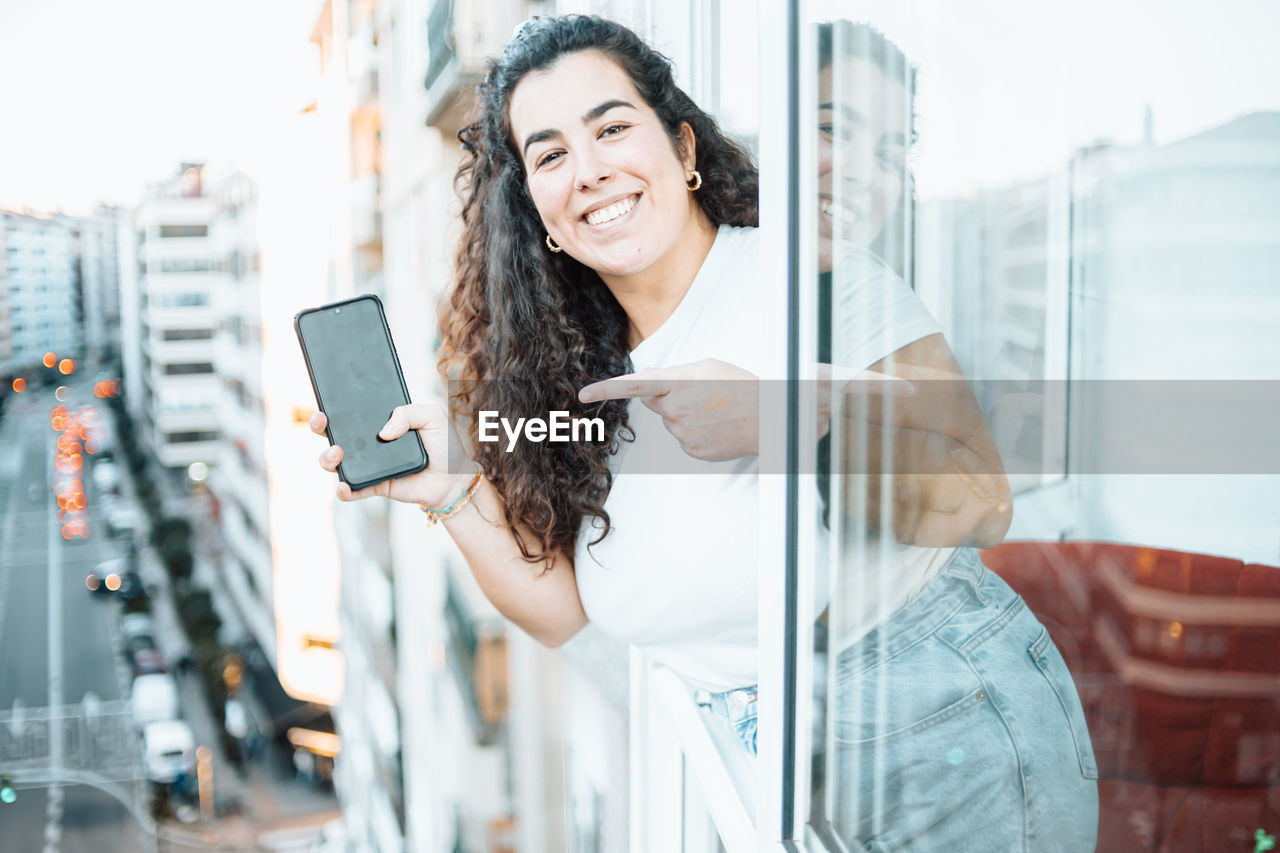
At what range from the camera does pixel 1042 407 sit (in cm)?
31

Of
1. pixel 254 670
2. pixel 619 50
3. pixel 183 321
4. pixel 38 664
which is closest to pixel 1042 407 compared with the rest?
pixel 619 50

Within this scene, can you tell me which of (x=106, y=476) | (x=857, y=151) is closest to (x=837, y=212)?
(x=857, y=151)

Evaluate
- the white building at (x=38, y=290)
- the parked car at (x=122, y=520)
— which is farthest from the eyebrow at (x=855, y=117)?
the parked car at (x=122, y=520)

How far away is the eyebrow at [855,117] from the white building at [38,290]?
766 centimetres

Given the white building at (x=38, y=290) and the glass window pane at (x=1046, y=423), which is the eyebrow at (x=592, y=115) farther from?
the white building at (x=38, y=290)

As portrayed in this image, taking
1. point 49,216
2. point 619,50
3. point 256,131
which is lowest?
point 619,50

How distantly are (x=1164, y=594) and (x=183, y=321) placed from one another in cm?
1307

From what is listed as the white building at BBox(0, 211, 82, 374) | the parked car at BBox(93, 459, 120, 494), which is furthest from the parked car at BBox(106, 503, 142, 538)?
the white building at BBox(0, 211, 82, 374)

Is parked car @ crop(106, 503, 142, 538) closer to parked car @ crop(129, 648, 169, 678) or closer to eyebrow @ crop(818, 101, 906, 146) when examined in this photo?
parked car @ crop(129, 648, 169, 678)

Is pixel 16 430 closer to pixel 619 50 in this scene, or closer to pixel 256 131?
pixel 256 131

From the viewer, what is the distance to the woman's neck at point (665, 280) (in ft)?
1.95

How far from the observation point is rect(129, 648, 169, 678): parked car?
8.47 meters

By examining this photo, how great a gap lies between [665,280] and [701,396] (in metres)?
0.11

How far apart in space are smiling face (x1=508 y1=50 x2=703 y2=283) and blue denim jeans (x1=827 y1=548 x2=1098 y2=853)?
29 centimetres
